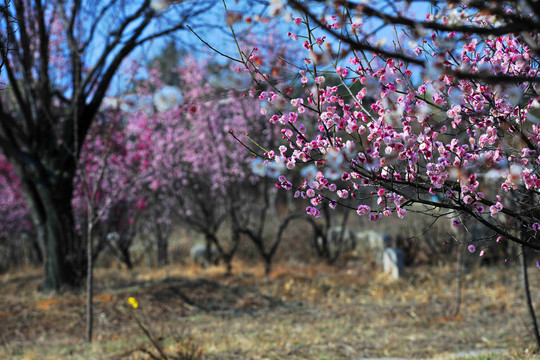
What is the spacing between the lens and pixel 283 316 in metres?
7.61

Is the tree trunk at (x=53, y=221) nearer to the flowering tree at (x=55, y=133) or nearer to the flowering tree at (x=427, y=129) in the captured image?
the flowering tree at (x=55, y=133)

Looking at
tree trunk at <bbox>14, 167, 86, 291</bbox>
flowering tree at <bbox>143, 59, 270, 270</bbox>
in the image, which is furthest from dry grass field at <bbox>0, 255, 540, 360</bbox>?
flowering tree at <bbox>143, 59, 270, 270</bbox>

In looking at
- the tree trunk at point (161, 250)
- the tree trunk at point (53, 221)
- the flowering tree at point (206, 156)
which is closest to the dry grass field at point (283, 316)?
the tree trunk at point (53, 221)

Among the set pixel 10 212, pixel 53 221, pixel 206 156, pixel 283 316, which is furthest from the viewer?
pixel 206 156

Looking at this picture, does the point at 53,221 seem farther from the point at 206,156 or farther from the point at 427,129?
the point at 427,129

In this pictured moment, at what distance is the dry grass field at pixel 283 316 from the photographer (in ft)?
17.4

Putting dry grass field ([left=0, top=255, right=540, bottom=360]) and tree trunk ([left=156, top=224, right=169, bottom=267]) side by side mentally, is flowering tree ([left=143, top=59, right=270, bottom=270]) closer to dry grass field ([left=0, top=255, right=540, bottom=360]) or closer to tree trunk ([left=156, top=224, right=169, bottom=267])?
tree trunk ([left=156, top=224, right=169, bottom=267])

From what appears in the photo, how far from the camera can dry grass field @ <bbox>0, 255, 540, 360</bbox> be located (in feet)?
17.4

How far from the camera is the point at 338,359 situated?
16.0ft

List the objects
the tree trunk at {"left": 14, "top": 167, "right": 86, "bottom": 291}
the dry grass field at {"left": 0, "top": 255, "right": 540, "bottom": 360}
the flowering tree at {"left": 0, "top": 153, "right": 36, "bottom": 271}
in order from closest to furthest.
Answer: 1. the dry grass field at {"left": 0, "top": 255, "right": 540, "bottom": 360}
2. the tree trunk at {"left": 14, "top": 167, "right": 86, "bottom": 291}
3. the flowering tree at {"left": 0, "top": 153, "right": 36, "bottom": 271}

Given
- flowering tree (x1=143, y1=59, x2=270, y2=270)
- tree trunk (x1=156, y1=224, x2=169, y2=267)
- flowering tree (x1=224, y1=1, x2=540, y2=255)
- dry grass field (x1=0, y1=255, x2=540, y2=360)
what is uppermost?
flowering tree (x1=143, y1=59, x2=270, y2=270)

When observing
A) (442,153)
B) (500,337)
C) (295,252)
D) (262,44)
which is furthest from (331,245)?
(442,153)

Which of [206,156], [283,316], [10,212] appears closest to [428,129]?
[283,316]

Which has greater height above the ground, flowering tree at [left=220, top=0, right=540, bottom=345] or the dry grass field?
flowering tree at [left=220, top=0, right=540, bottom=345]
